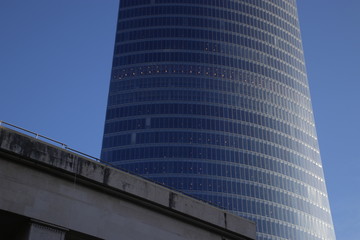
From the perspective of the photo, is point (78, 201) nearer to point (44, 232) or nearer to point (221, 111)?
point (44, 232)

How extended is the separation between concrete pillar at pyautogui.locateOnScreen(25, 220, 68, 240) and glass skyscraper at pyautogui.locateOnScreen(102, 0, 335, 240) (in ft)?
348

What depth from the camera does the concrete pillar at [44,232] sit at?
23734 millimetres

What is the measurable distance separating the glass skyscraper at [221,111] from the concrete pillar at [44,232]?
106012 mm

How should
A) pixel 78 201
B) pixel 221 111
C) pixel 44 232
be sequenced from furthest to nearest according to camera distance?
pixel 221 111, pixel 78 201, pixel 44 232

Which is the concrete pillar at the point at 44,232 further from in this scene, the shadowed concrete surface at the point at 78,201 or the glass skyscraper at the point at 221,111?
the glass skyscraper at the point at 221,111

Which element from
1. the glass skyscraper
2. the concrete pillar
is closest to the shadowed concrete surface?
the concrete pillar

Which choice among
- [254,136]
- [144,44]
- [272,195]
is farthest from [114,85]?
[272,195]

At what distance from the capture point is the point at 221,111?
147 m

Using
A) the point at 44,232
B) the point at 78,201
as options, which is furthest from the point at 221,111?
the point at 44,232

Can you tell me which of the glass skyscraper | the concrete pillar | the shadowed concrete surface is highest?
the glass skyscraper

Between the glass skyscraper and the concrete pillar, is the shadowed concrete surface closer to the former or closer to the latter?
the concrete pillar

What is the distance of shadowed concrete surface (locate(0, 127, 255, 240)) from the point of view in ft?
78.5

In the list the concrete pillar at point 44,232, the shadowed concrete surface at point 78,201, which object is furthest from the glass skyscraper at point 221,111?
the concrete pillar at point 44,232

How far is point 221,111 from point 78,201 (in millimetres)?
122230
